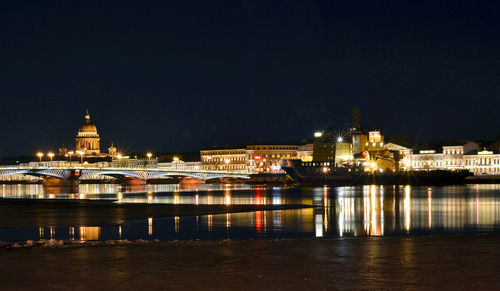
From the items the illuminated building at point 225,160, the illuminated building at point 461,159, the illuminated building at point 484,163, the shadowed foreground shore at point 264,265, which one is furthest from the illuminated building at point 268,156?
the shadowed foreground shore at point 264,265

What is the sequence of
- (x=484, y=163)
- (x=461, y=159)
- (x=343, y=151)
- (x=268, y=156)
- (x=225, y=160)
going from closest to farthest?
(x=343, y=151) → (x=484, y=163) → (x=461, y=159) → (x=268, y=156) → (x=225, y=160)

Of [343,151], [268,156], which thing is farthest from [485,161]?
[268,156]

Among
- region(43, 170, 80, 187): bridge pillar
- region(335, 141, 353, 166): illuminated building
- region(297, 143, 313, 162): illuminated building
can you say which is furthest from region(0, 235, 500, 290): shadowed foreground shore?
region(297, 143, 313, 162): illuminated building

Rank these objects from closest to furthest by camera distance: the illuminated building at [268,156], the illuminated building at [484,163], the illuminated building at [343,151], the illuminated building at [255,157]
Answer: the illuminated building at [343,151]
the illuminated building at [484,163]
the illuminated building at [268,156]
the illuminated building at [255,157]

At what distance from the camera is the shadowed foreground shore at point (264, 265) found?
40.0 feet

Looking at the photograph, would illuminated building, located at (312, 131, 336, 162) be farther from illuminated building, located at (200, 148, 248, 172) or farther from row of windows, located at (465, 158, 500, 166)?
illuminated building, located at (200, 148, 248, 172)

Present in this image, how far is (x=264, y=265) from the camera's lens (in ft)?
46.8

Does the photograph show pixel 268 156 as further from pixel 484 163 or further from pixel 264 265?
pixel 264 265

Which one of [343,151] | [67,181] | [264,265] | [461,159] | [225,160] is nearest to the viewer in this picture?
[264,265]

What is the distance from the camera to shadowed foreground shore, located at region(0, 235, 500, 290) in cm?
1220

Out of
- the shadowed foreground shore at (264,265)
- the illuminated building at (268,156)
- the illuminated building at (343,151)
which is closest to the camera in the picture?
the shadowed foreground shore at (264,265)

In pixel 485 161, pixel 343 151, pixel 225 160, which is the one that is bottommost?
pixel 485 161

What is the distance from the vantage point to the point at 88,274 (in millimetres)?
13258

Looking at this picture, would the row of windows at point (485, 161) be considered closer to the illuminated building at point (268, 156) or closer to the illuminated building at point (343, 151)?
the illuminated building at point (343, 151)
